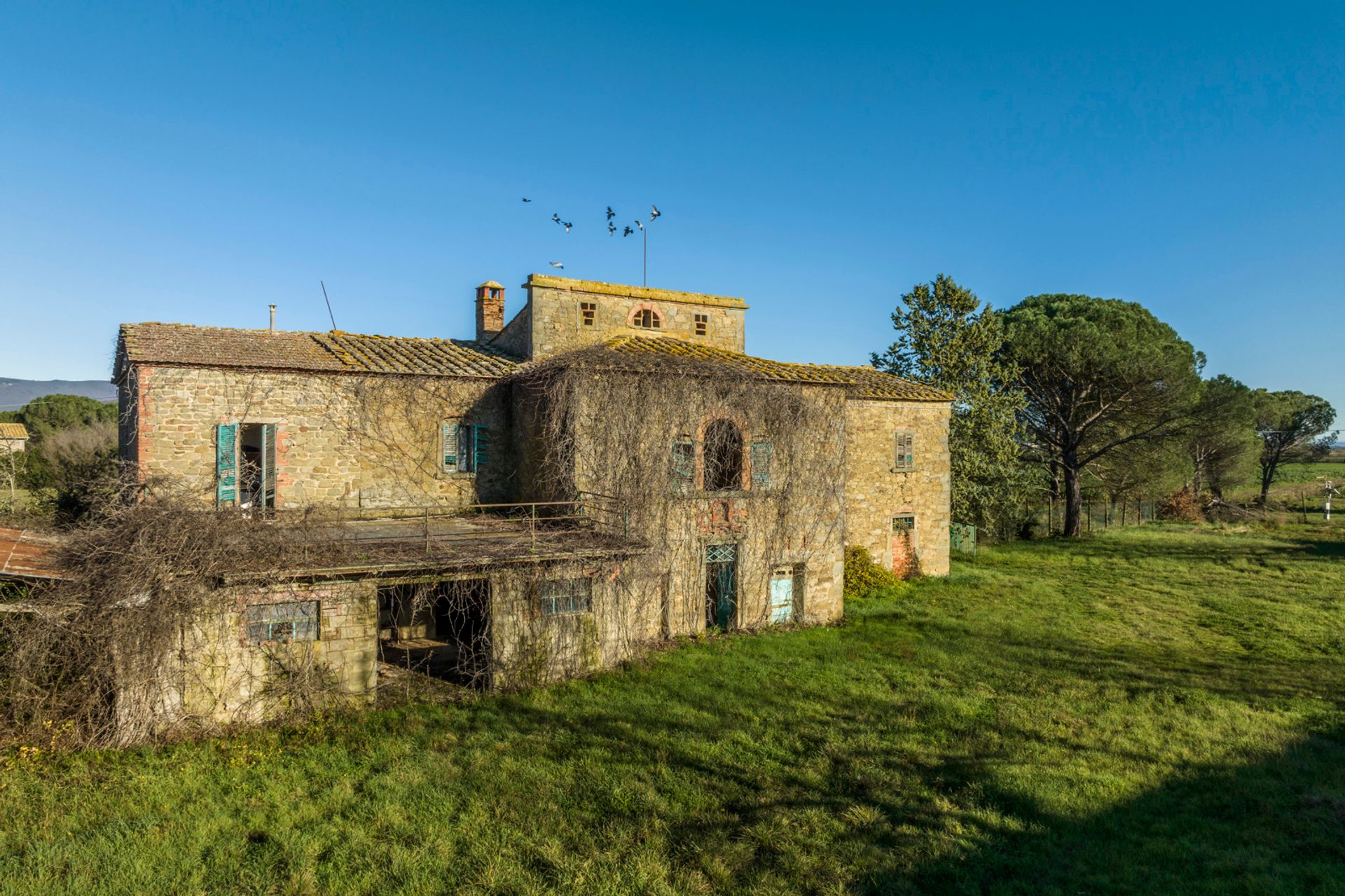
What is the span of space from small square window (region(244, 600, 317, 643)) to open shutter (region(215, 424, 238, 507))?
13.2ft

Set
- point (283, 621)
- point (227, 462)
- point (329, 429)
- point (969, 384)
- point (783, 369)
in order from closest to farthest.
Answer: point (283, 621) < point (227, 462) < point (329, 429) < point (783, 369) < point (969, 384)

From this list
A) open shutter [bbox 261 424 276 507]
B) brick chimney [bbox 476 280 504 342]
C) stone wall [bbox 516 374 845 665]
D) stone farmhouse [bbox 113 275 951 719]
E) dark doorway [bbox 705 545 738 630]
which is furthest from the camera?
brick chimney [bbox 476 280 504 342]

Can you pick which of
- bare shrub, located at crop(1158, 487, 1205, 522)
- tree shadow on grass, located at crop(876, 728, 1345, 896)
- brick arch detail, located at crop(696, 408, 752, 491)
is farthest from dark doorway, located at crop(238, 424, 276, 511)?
bare shrub, located at crop(1158, 487, 1205, 522)

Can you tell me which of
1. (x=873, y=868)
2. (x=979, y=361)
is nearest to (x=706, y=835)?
(x=873, y=868)

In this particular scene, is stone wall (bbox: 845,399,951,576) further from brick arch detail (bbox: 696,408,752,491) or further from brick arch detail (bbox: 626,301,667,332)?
brick arch detail (bbox: 626,301,667,332)

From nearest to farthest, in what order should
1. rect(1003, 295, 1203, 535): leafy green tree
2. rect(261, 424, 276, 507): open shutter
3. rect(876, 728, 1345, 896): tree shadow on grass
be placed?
rect(876, 728, 1345, 896): tree shadow on grass → rect(261, 424, 276, 507): open shutter → rect(1003, 295, 1203, 535): leafy green tree

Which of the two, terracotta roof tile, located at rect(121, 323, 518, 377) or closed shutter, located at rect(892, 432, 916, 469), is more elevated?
terracotta roof tile, located at rect(121, 323, 518, 377)

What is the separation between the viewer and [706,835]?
7.77 metres

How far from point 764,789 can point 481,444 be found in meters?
10.2

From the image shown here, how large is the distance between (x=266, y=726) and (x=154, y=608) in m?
2.37

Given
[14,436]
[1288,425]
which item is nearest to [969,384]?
[1288,425]

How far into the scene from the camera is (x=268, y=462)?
1416cm

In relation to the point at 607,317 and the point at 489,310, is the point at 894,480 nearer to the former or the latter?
the point at 607,317

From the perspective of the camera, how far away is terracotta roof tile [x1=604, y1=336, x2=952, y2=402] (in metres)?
16.1
